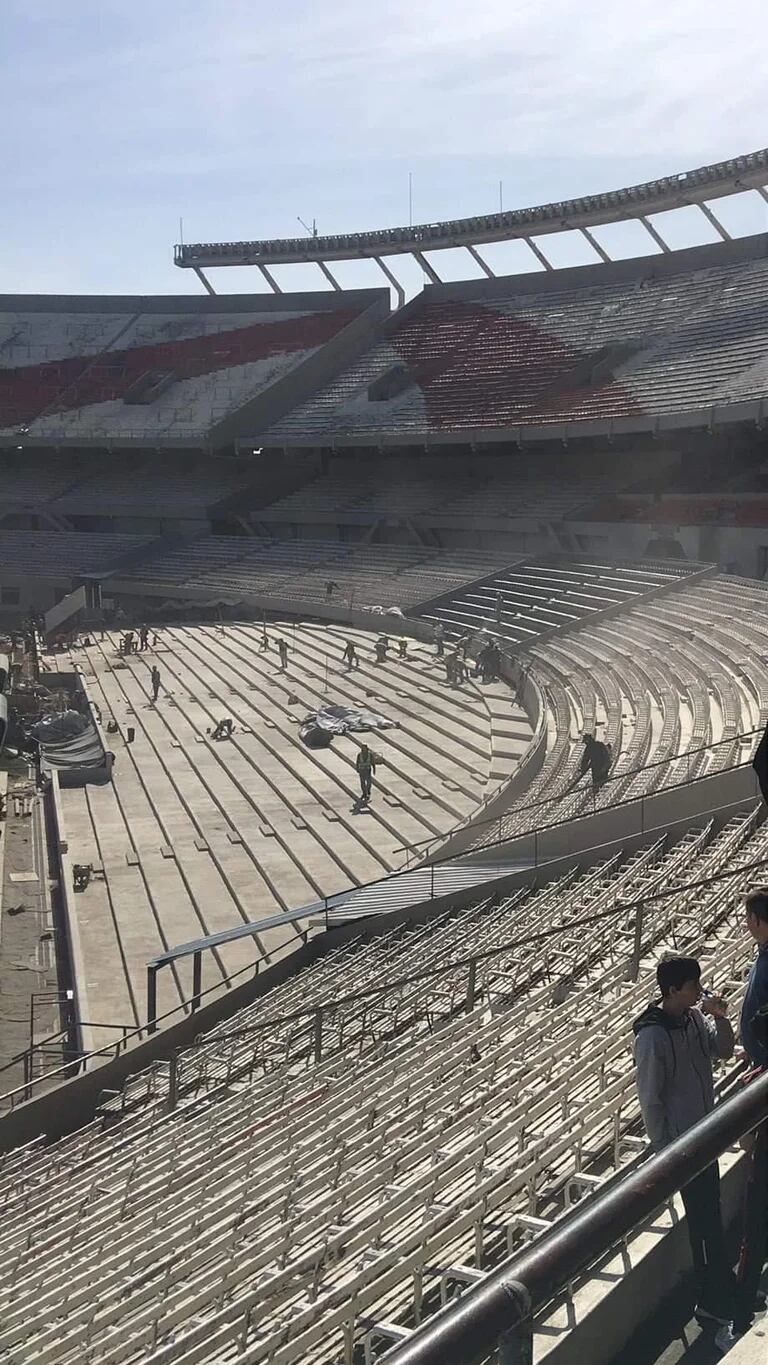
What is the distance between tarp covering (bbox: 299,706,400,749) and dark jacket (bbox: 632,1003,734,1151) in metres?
15.6

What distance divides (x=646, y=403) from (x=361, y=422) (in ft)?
35.3

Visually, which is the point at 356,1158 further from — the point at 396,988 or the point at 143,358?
the point at 143,358

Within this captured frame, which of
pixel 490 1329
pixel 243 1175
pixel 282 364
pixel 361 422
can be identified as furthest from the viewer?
pixel 282 364

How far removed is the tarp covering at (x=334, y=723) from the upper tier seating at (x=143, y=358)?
23.6 meters

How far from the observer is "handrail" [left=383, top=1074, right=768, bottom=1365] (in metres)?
1.45

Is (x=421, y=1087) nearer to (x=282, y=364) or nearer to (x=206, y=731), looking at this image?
(x=206, y=731)

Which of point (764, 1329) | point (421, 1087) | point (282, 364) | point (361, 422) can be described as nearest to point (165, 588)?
point (361, 422)

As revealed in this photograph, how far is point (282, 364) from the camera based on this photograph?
44.8m

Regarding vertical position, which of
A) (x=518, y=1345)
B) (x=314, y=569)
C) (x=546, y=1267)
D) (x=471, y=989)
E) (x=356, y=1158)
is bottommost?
(x=356, y=1158)

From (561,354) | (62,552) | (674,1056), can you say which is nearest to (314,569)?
(561,354)

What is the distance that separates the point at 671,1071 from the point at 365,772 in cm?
1292

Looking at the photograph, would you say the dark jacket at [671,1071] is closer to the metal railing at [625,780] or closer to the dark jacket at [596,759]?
the metal railing at [625,780]

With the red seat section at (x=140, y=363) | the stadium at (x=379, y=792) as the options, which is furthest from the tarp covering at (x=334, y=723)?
the red seat section at (x=140, y=363)

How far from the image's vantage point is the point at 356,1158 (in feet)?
19.2
